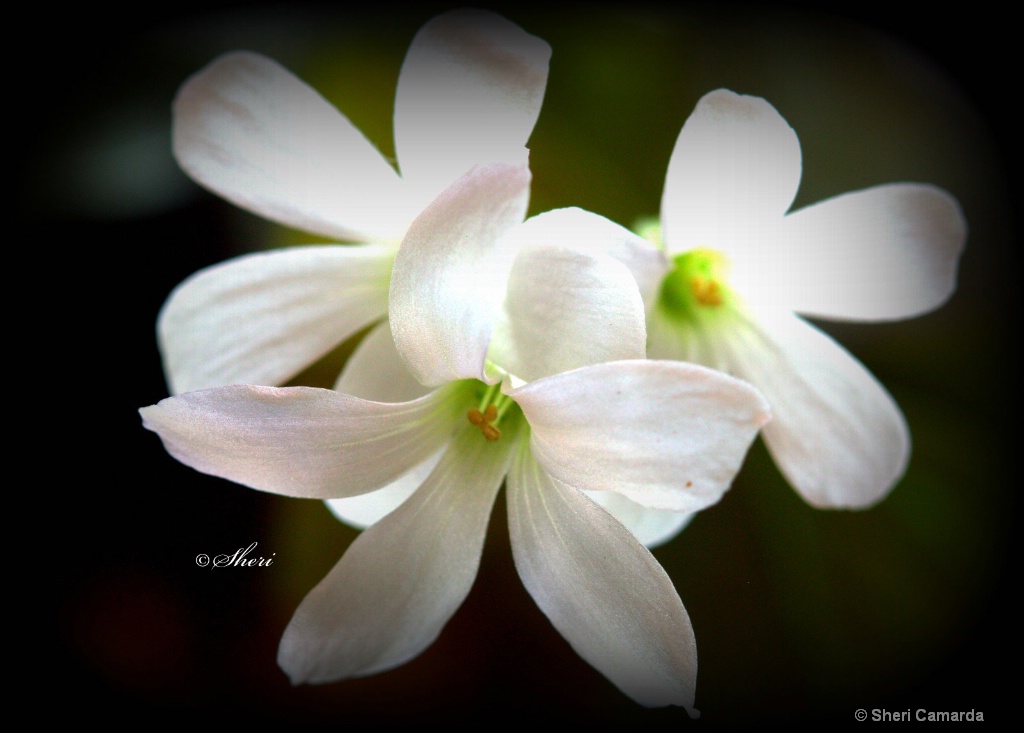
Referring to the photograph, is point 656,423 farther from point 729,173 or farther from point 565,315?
point 729,173

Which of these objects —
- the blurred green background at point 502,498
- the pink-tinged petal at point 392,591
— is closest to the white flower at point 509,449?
the pink-tinged petal at point 392,591

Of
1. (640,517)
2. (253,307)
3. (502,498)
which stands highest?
(253,307)

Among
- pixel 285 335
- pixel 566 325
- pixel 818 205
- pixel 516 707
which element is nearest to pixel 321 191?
pixel 285 335

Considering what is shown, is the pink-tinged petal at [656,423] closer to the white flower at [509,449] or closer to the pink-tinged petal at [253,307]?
the white flower at [509,449]

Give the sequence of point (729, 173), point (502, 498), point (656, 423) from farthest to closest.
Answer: point (502, 498), point (729, 173), point (656, 423)

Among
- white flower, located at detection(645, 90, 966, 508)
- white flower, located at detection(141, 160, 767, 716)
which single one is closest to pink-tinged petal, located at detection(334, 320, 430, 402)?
white flower, located at detection(141, 160, 767, 716)

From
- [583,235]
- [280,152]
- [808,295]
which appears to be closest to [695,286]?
[808,295]

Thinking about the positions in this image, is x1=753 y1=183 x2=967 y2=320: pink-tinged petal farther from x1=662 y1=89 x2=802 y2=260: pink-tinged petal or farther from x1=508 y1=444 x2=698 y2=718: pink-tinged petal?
x1=508 y1=444 x2=698 y2=718: pink-tinged petal
